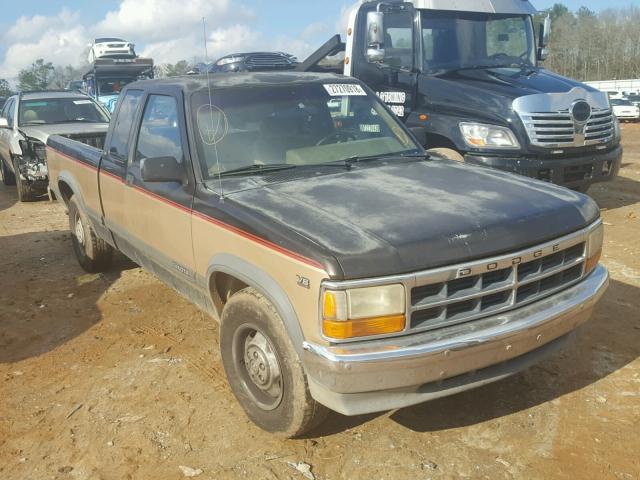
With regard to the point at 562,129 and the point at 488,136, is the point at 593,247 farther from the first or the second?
the point at 562,129

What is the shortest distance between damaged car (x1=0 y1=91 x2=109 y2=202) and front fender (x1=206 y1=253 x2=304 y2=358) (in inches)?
260

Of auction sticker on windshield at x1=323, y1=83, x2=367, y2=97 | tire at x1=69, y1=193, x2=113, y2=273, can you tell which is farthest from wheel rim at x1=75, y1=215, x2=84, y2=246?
auction sticker on windshield at x1=323, y1=83, x2=367, y2=97

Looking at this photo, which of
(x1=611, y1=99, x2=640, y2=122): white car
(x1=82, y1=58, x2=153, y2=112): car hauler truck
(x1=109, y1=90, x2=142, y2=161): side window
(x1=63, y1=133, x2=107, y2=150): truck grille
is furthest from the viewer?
(x1=611, y1=99, x2=640, y2=122): white car

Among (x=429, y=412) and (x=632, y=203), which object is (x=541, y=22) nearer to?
(x=632, y=203)

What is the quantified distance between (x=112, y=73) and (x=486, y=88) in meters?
16.9

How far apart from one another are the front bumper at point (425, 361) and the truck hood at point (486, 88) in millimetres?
4390

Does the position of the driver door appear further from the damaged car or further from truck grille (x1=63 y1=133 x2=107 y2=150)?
the damaged car

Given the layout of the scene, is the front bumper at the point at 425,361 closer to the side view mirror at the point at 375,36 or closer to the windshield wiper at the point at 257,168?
the windshield wiper at the point at 257,168

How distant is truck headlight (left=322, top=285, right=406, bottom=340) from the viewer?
8.18ft

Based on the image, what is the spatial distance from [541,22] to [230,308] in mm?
7227

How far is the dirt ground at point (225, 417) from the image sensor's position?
2912mm

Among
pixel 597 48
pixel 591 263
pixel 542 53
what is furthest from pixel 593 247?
pixel 597 48

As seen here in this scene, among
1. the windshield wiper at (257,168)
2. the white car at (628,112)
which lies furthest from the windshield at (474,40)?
the white car at (628,112)

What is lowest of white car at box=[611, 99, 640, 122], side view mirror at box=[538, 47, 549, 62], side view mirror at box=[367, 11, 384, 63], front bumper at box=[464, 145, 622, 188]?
white car at box=[611, 99, 640, 122]
